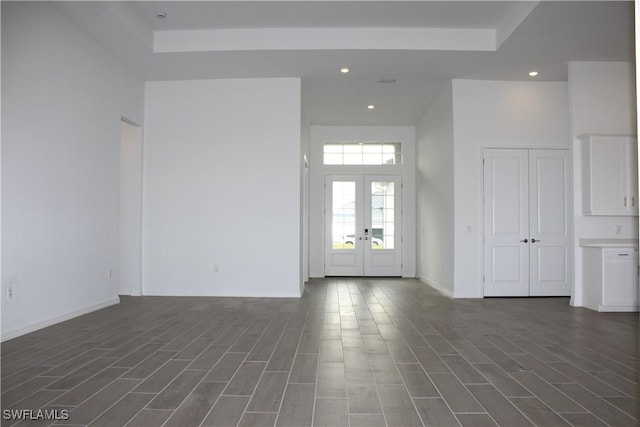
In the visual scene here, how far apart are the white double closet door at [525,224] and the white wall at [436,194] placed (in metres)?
0.58

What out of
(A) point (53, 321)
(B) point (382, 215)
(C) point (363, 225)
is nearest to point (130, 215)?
(A) point (53, 321)

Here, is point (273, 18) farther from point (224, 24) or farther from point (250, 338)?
point (250, 338)

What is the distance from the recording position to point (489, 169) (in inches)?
250

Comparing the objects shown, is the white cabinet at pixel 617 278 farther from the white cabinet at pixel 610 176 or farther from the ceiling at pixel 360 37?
the ceiling at pixel 360 37

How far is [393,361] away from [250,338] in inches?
54.2

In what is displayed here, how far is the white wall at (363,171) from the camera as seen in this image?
9.18m

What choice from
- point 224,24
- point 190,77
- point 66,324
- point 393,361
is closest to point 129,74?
point 190,77

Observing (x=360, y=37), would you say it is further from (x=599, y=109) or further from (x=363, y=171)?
(x=363, y=171)

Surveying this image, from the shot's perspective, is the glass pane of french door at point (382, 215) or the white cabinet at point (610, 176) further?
the glass pane of french door at point (382, 215)

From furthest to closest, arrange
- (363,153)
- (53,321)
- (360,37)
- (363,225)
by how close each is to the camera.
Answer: (363,153) → (363,225) → (360,37) → (53,321)

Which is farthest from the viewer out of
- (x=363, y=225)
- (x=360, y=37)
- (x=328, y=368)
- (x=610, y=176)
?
(x=363, y=225)

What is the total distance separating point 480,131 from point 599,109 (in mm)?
1512

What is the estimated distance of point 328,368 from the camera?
120 inches

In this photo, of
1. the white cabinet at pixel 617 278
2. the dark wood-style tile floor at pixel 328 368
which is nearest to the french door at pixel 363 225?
the dark wood-style tile floor at pixel 328 368
